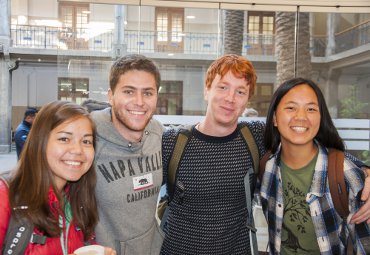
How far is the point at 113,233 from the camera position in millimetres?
2393

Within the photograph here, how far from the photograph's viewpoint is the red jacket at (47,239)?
5.84 feet

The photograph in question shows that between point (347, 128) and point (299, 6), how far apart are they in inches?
149

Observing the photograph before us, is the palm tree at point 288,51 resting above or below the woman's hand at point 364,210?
above

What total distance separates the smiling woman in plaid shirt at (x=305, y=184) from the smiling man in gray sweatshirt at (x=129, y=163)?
794 millimetres

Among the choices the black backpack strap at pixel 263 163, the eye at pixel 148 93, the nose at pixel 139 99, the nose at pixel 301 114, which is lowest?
the black backpack strap at pixel 263 163

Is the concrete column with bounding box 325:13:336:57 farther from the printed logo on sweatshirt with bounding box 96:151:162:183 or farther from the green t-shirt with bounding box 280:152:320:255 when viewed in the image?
the printed logo on sweatshirt with bounding box 96:151:162:183

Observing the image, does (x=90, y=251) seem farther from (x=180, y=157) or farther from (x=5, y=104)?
(x=5, y=104)

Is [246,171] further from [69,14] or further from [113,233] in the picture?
[69,14]

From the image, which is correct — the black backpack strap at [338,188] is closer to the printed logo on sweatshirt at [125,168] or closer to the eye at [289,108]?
the eye at [289,108]

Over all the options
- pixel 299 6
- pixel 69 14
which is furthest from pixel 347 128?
pixel 69 14

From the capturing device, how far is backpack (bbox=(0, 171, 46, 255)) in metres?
1.76

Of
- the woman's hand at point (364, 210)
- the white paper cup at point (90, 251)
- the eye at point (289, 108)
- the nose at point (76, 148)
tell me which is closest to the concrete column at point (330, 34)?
the eye at point (289, 108)

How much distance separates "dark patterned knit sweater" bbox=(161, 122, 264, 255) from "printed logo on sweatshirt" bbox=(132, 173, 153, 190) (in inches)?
8.6

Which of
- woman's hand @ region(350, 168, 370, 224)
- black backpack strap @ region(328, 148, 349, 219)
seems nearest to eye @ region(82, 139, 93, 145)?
black backpack strap @ region(328, 148, 349, 219)
